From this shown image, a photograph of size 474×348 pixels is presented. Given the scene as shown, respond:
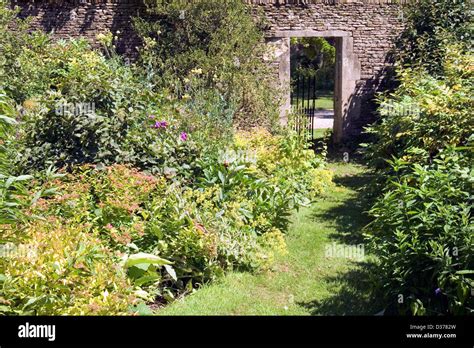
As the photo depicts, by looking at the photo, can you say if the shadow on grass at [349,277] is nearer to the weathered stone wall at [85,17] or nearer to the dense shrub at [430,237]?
the dense shrub at [430,237]

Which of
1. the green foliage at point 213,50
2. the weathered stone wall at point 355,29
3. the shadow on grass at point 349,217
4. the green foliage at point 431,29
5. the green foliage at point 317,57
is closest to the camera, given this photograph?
the shadow on grass at point 349,217

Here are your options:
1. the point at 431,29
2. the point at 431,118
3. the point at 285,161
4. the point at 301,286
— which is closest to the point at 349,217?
the point at 285,161

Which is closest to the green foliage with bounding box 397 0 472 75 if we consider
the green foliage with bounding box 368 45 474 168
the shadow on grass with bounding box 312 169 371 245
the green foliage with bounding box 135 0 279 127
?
the green foliage with bounding box 368 45 474 168

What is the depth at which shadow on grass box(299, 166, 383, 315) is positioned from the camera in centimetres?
530


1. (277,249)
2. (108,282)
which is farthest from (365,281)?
(108,282)

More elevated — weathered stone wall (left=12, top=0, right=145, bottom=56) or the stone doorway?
weathered stone wall (left=12, top=0, right=145, bottom=56)

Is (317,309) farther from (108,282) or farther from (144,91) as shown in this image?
(144,91)

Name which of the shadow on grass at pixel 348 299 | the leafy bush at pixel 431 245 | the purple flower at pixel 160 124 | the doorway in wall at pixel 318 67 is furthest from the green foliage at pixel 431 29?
the leafy bush at pixel 431 245

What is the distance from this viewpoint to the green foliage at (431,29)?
441 inches

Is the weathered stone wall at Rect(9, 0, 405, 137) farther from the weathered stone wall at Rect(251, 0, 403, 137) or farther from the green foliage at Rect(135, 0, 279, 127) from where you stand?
the green foliage at Rect(135, 0, 279, 127)

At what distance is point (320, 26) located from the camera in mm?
11797

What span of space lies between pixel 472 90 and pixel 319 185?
2.23 metres

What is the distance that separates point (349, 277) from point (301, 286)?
49 centimetres

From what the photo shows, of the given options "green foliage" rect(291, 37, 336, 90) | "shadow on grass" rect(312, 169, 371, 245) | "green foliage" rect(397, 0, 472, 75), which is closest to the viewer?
"shadow on grass" rect(312, 169, 371, 245)
